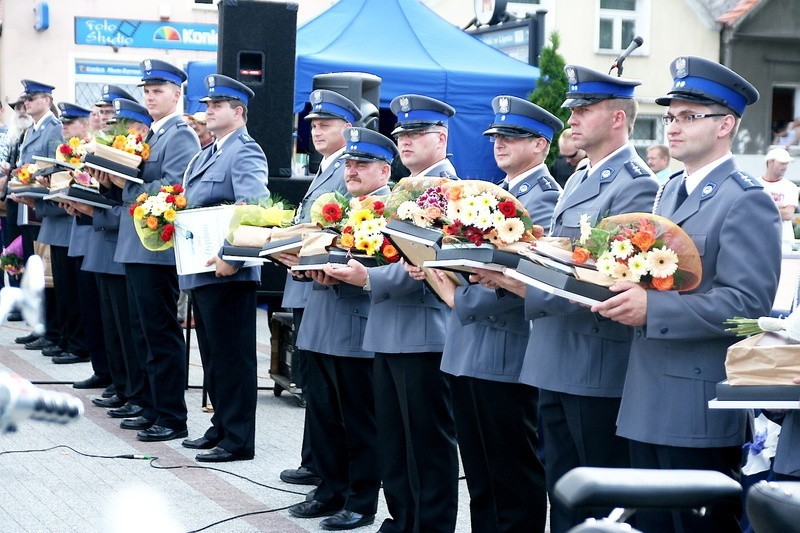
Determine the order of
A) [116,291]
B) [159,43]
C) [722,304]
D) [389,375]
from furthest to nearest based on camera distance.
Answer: [159,43] < [116,291] < [389,375] < [722,304]

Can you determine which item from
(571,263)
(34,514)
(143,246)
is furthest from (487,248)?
(143,246)

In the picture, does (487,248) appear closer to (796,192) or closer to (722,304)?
(722,304)

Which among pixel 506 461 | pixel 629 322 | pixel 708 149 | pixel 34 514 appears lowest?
pixel 34 514

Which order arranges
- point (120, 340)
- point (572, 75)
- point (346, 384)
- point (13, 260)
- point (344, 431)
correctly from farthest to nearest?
point (13, 260) → point (120, 340) → point (344, 431) → point (346, 384) → point (572, 75)

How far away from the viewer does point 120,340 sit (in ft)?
30.7

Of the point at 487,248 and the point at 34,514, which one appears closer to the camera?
the point at 487,248

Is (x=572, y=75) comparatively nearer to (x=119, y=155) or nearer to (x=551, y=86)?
(x=119, y=155)

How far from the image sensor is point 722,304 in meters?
4.06

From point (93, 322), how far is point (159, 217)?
3239mm

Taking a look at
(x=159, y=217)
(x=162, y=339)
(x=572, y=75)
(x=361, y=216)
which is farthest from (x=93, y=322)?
(x=572, y=75)

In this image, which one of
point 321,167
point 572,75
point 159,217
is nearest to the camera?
point 572,75

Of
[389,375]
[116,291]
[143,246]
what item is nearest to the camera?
[389,375]

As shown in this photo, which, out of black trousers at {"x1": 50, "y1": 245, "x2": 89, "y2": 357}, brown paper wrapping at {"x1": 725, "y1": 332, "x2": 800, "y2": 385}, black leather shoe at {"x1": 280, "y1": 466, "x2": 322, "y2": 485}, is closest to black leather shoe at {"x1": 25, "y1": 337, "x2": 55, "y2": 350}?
black trousers at {"x1": 50, "y1": 245, "x2": 89, "y2": 357}

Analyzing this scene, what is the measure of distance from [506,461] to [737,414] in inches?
52.4
